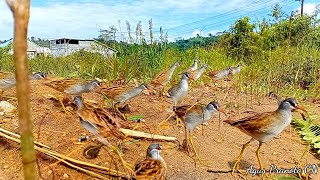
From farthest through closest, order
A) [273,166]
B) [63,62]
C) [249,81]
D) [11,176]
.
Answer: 1. [63,62]
2. [249,81]
3. [273,166]
4. [11,176]

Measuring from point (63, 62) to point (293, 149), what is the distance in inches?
329

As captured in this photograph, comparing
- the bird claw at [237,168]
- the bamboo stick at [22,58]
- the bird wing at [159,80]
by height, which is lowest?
the bird claw at [237,168]

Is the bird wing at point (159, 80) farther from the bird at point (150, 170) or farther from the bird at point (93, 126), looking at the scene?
the bird at point (150, 170)

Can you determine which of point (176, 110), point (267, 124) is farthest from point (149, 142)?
point (267, 124)

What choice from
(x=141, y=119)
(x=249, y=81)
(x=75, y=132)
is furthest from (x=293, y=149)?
(x=249, y=81)

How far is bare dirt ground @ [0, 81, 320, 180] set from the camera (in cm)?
315

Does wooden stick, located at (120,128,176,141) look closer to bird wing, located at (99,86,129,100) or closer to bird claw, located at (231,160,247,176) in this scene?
bird claw, located at (231,160,247,176)

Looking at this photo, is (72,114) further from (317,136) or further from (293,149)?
(317,136)

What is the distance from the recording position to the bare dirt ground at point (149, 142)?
315cm

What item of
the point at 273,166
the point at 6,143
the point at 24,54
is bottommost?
the point at 273,166

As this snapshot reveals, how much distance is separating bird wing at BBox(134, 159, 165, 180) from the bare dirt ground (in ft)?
1.47

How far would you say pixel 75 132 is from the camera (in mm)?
3719

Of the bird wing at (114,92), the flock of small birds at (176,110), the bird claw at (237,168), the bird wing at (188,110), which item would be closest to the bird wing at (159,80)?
the flock of small birds at (176,110)

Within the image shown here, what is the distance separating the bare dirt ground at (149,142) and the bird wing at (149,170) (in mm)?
448
